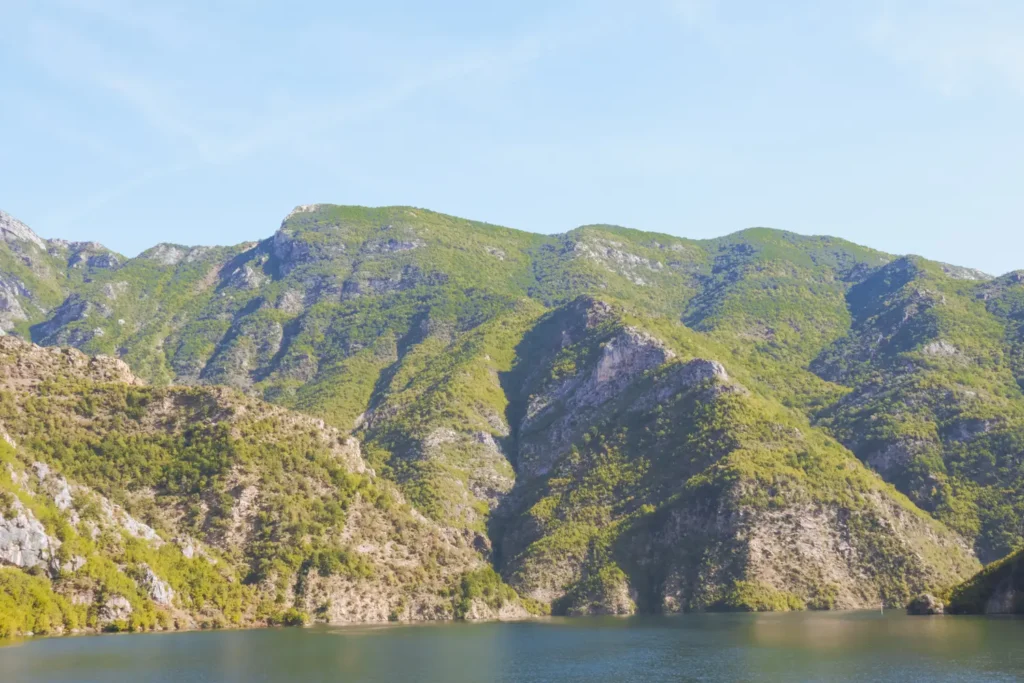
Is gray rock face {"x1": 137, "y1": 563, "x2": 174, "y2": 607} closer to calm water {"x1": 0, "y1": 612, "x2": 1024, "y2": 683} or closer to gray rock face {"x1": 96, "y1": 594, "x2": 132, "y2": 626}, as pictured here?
gray rock face {"x1": 96, "y1": 594, "x2": 132, "y2": 626}

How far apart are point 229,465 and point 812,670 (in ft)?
377

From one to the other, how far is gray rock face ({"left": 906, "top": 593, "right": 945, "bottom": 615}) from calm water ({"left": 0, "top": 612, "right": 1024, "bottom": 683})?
1722cm

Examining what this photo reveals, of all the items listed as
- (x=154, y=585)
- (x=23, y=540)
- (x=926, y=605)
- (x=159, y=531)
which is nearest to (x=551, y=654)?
(x=154, y=585)

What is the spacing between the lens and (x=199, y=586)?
554ft

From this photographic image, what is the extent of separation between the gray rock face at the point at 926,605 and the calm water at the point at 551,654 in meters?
17.2

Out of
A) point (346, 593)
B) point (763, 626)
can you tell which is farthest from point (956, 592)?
point (346, 593)

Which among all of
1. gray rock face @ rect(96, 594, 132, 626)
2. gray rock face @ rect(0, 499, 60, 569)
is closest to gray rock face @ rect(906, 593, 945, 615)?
gray rock face @ rect(96, 594, 132, 626)

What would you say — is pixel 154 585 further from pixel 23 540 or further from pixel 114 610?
pixel 23 540

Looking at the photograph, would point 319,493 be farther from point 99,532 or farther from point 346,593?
point 99,532

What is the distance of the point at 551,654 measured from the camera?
13325 centimetres

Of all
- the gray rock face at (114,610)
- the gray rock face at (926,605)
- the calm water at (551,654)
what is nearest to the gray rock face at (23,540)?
the gray rock face at (114,610)

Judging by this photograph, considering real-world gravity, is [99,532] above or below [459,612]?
above

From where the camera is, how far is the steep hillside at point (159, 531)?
490 ft

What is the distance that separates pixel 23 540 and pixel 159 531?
33097mm
